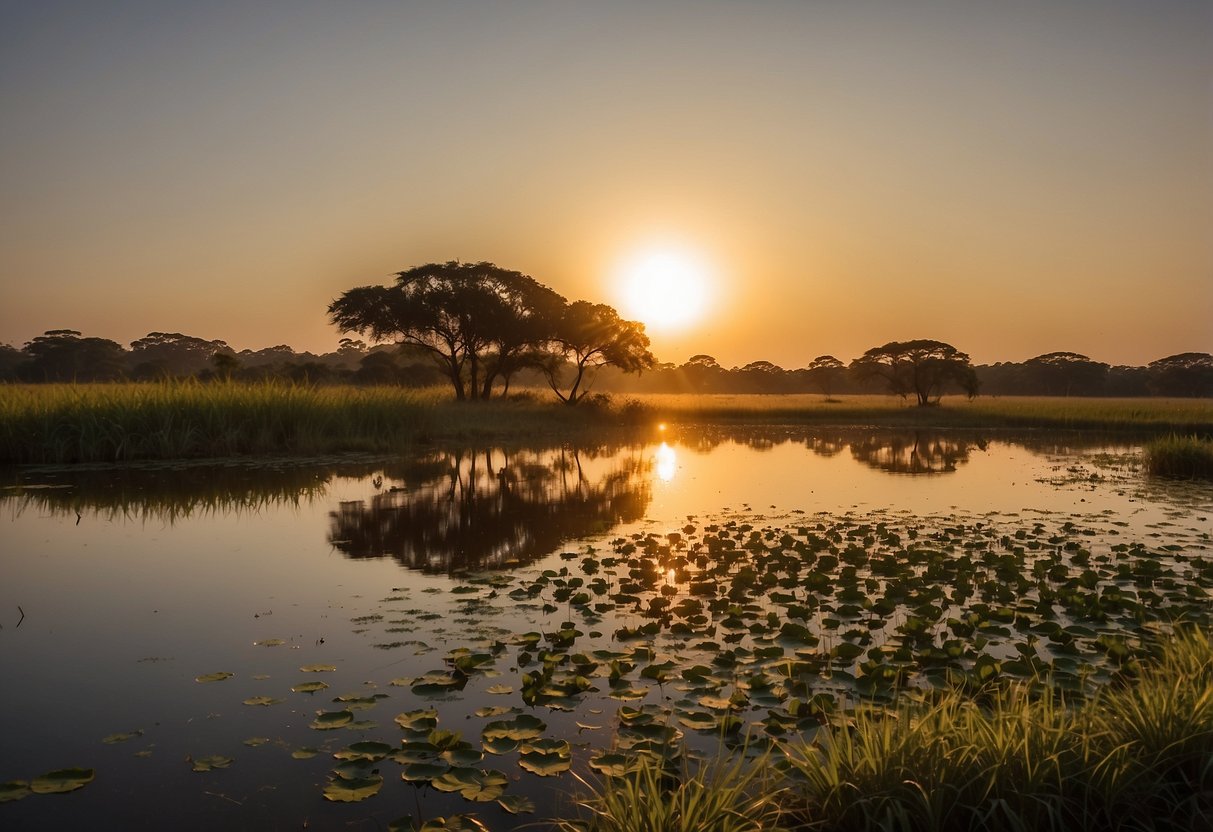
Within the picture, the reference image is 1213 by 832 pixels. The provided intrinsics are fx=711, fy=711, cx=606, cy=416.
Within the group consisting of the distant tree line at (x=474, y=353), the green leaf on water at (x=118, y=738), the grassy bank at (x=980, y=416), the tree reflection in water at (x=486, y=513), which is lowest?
the tree reflection in water at (x=486, y=513)

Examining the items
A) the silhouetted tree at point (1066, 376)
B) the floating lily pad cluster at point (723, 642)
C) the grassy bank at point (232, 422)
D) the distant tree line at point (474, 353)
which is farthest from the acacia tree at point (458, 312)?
the silhouetted tree at point (1066, 376)

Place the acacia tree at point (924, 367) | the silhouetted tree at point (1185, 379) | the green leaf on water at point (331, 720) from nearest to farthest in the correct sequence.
A: 1. the green leaf on water at point (331, 720)
2. the acacia tree at point (924, 367)
3. the silhouetted tree at point (1185, 379)

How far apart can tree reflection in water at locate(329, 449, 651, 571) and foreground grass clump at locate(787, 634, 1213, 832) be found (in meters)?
7.21

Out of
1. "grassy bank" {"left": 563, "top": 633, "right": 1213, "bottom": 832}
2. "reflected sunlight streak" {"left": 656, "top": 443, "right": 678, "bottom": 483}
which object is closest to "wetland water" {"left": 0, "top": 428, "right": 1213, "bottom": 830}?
"grassy bank" {"left": 563, "top": 633, "right": 1213, "bottom": 832}

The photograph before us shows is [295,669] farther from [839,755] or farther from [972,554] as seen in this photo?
[972,554]

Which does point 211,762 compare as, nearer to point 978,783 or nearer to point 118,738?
point 118,738

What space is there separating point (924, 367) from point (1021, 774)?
63.5 meters

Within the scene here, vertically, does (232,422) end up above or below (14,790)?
above

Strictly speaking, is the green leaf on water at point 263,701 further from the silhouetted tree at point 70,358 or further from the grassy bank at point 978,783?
the silhouetted tree at point 70,358

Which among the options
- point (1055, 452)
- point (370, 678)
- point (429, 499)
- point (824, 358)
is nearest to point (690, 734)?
point (370, 678)

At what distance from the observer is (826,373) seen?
119 m

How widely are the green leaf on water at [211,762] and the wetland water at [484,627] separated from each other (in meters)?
0.02

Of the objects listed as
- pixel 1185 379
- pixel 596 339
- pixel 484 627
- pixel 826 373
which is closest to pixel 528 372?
pixel 826 373

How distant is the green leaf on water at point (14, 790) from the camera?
431cm
